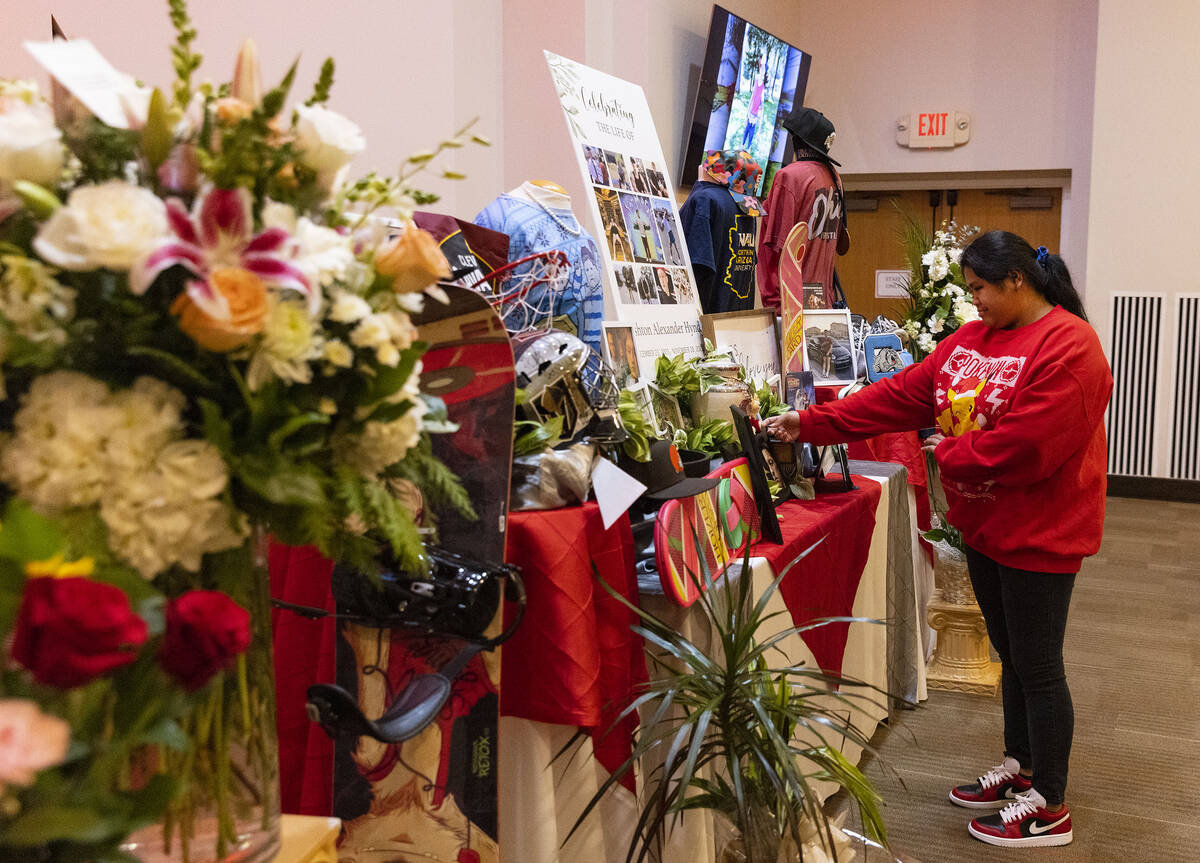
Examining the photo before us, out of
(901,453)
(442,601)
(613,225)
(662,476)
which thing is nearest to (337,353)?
(442,601)

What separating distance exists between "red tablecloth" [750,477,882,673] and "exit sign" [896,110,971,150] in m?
5.64

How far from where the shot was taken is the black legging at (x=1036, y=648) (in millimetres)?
2410

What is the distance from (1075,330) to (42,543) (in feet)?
7.07

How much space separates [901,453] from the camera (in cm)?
360

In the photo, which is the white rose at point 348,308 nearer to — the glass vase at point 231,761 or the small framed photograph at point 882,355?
the glass vase at point 231,761

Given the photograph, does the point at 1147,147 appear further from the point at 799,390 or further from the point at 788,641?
the point at 788,641

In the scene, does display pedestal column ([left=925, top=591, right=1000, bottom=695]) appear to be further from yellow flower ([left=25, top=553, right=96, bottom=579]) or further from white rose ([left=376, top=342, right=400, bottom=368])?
yellow flower ([left=25, top=553, right=96, bottom=579])

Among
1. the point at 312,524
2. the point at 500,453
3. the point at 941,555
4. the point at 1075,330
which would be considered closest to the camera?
the point at 312,524

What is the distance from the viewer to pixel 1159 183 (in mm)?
6867

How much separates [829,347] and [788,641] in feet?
5.06

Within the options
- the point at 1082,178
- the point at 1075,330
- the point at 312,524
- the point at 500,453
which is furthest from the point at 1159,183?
the point at 312,524

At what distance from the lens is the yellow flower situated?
2.05ft

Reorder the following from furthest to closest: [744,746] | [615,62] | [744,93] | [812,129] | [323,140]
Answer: [744,93] → [615,62] → [812,129] → [744,746] → [323,140]

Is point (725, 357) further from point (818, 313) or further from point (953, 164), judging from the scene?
point (953, 164)
